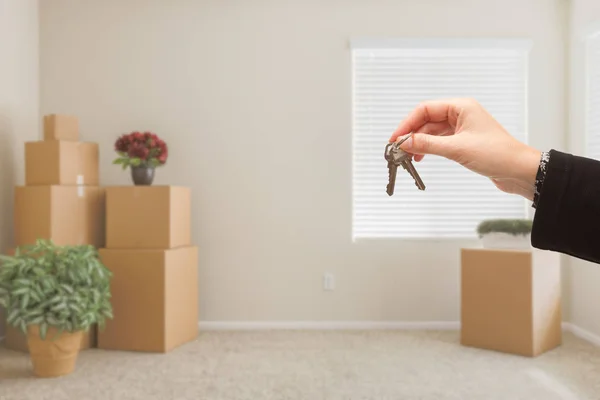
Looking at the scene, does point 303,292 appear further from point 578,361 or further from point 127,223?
point 578,361

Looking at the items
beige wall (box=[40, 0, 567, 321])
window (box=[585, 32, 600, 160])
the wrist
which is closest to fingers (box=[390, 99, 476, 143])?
the wrist

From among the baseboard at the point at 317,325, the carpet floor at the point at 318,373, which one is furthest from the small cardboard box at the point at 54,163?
the baseboard at the point at 317,325

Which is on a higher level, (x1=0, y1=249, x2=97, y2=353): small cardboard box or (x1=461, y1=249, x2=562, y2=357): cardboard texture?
(x1=461, y1=249, x2=562, y2=357): cardboard texture

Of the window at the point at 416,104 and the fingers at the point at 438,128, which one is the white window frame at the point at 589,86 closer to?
the window at the point at 416,104

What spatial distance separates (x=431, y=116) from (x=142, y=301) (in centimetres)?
263

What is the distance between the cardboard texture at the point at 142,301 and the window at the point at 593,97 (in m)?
2.84

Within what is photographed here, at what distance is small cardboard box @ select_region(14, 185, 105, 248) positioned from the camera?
10.5 ft

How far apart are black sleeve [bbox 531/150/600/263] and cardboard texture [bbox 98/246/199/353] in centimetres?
278

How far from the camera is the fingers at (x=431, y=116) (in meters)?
1.02

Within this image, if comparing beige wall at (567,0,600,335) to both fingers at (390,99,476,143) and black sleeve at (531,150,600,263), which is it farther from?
black sleeve at (531,150,600,263)

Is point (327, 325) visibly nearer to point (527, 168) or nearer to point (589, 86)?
point (589, 86)

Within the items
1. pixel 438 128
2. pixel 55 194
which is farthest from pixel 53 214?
pixel 438 128

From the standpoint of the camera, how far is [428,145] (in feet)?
3.11

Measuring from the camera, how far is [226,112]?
12.9 ft
